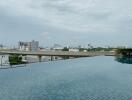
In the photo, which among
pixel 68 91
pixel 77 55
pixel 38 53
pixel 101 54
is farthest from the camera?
pixel 101 54

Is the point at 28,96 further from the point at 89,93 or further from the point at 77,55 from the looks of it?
the point at 77,55

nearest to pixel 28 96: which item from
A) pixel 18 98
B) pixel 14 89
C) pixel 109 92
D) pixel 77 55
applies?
pixel 18 98

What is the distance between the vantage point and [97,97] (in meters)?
29.6

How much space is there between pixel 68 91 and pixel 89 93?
2.78m

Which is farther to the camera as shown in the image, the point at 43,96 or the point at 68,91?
the point at 68,91

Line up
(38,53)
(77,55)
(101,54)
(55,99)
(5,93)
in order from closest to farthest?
1. (55,99)
2. (5,93)
3. (38,53)
4. (77,55)
5. (101,54)

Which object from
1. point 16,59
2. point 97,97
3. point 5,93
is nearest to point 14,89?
point 5,93

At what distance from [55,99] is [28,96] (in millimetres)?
3207

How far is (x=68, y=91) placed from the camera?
34.1 m

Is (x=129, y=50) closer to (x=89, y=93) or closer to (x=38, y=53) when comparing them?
(x=38, y=53)

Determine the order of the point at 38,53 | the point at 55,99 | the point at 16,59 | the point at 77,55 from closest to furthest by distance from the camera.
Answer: the point at 55,99 < the point at 16,59 < the point at 38,53 < the point at 77,55

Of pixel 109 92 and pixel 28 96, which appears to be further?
pixel 109 92

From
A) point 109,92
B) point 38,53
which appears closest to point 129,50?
point 38,53

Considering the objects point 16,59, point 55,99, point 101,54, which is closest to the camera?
point 55,99
